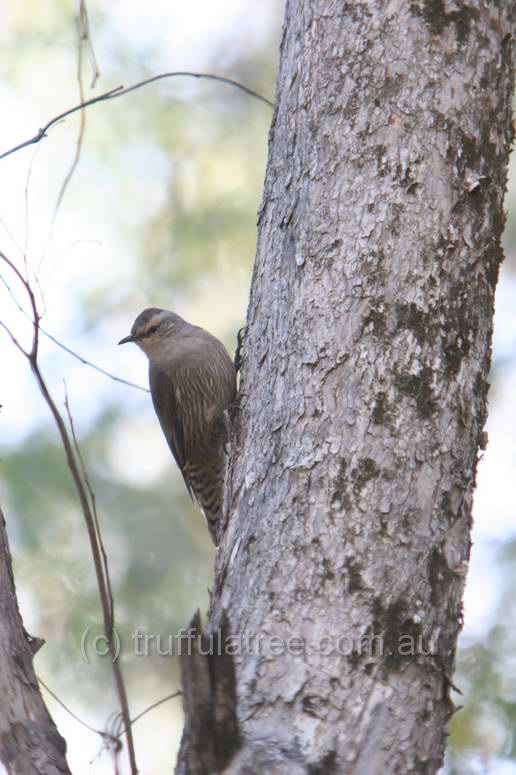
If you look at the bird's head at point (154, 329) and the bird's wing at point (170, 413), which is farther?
the bird's head at point (154, 329)

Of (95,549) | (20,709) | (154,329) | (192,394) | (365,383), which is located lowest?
(20,709)

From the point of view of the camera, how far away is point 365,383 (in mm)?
2336

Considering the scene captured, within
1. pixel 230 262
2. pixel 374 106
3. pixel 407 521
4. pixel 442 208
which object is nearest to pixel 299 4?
pixel 374 106

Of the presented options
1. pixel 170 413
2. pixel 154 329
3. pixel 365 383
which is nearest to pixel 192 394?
pixel 170 413

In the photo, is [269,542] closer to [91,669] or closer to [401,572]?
[401,572]

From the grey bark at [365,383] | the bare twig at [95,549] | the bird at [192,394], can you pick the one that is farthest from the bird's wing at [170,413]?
the bare twig at [95,549]

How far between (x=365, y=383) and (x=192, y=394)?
7.52 ft

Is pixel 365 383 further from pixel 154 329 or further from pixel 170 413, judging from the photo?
pixel 154 329

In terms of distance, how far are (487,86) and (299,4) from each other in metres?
0.60

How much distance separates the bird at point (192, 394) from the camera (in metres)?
4.48

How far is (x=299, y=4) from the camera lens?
2.83 metres

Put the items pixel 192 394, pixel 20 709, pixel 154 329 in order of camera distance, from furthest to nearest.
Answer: pixel 154 329
pixel 192 394
pixel 20 709

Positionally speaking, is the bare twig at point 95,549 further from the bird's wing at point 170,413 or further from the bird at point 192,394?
the bird's wing at point 170,413

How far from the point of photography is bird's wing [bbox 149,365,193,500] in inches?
186
